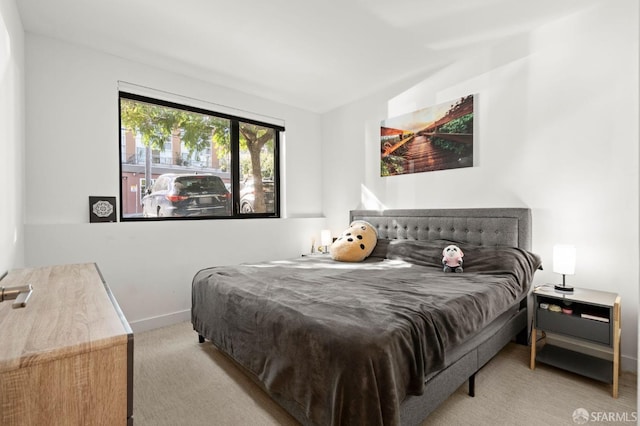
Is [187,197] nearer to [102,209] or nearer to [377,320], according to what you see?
[102,209]

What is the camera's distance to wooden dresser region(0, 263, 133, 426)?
722mm

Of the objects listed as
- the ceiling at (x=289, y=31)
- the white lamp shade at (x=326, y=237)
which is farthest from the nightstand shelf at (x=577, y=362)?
the ceiling at (x=289, y=31)

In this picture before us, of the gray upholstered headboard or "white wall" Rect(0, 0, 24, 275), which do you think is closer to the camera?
"white wall" Rect(0, 0, 24, 275)

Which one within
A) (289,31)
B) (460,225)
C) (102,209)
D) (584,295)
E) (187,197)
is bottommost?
(584,295)

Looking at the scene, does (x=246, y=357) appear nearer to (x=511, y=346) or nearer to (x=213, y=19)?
(x=511, y=346)

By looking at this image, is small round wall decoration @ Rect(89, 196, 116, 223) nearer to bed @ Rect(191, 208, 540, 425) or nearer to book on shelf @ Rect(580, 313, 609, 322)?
bed @ Rect(191, 208, 540, 425)

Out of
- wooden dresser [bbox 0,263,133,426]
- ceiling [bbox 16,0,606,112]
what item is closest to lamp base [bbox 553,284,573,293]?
ceiling [bbox 16,0,606,112]

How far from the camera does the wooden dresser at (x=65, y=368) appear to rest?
0.72 meters

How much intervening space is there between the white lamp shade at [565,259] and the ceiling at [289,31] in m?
1.86

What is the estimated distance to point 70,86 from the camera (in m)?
2.72

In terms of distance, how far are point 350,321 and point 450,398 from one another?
105 centimetres

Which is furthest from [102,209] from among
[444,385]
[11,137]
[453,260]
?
[453,260]

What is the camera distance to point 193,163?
11.8ft

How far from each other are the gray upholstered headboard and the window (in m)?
1.62
